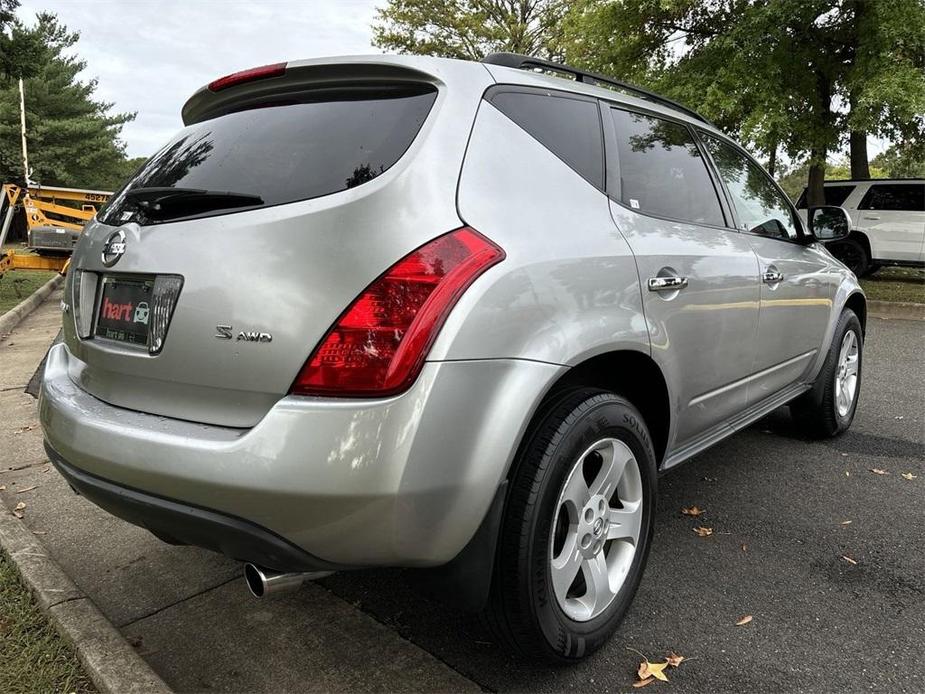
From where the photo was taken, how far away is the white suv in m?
12.3

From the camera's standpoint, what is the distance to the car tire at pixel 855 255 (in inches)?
508

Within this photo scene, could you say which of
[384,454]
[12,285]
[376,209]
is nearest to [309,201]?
[376,209]

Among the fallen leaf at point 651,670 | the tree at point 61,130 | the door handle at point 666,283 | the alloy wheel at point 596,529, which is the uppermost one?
the tree at point 61,130

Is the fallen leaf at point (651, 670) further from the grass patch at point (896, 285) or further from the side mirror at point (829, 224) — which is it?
the grass patch at point (896, 285)

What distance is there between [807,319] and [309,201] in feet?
9.46

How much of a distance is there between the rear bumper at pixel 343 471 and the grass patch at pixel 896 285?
1044 cm

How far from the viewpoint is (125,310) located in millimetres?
1898

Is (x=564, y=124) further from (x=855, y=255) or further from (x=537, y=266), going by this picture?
(x=855, y=255)

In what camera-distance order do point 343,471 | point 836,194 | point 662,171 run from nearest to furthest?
1. point 343,471
2. point 662,171
3. point 836,194

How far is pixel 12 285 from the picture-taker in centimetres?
1330

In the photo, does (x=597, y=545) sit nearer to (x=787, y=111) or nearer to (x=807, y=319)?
(x=807, y=319)

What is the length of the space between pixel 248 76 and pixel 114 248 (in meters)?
0.68

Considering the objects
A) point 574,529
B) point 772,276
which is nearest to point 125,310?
point 574,529

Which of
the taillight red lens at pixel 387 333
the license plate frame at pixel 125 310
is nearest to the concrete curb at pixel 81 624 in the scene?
the license plate frame at pixel 125 310
